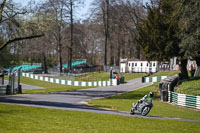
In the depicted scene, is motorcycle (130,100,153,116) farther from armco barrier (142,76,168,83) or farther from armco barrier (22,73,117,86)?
armco barrier (22,73,117,86)

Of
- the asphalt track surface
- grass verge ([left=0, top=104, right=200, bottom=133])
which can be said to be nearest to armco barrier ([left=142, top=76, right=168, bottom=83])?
the asphalt track surface

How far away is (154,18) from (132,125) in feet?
69.0

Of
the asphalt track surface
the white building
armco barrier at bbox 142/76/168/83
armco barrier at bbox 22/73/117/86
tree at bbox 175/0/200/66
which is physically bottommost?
the asphalt track surface

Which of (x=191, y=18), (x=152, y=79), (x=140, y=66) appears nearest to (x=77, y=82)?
(x=152, y=79)

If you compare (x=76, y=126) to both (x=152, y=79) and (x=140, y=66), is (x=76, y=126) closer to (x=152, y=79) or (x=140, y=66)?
(x=152, y=79)

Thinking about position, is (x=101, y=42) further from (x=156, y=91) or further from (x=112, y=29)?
(x=156, y=91)

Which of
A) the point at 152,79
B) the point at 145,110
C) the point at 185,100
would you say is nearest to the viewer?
the point at 145,110

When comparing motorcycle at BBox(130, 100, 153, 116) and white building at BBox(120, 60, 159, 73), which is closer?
motorcycle at BBox(130, 100, 153, 116)

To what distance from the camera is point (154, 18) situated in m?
31.5

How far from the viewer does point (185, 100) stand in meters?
23.0

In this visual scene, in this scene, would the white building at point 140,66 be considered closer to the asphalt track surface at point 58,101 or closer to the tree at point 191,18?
the asphalt track surface at point 58,101

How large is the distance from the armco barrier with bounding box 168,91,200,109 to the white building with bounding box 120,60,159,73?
2766 centimetres

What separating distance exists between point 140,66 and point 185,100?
105ft

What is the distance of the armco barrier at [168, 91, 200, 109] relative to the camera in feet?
72.1
